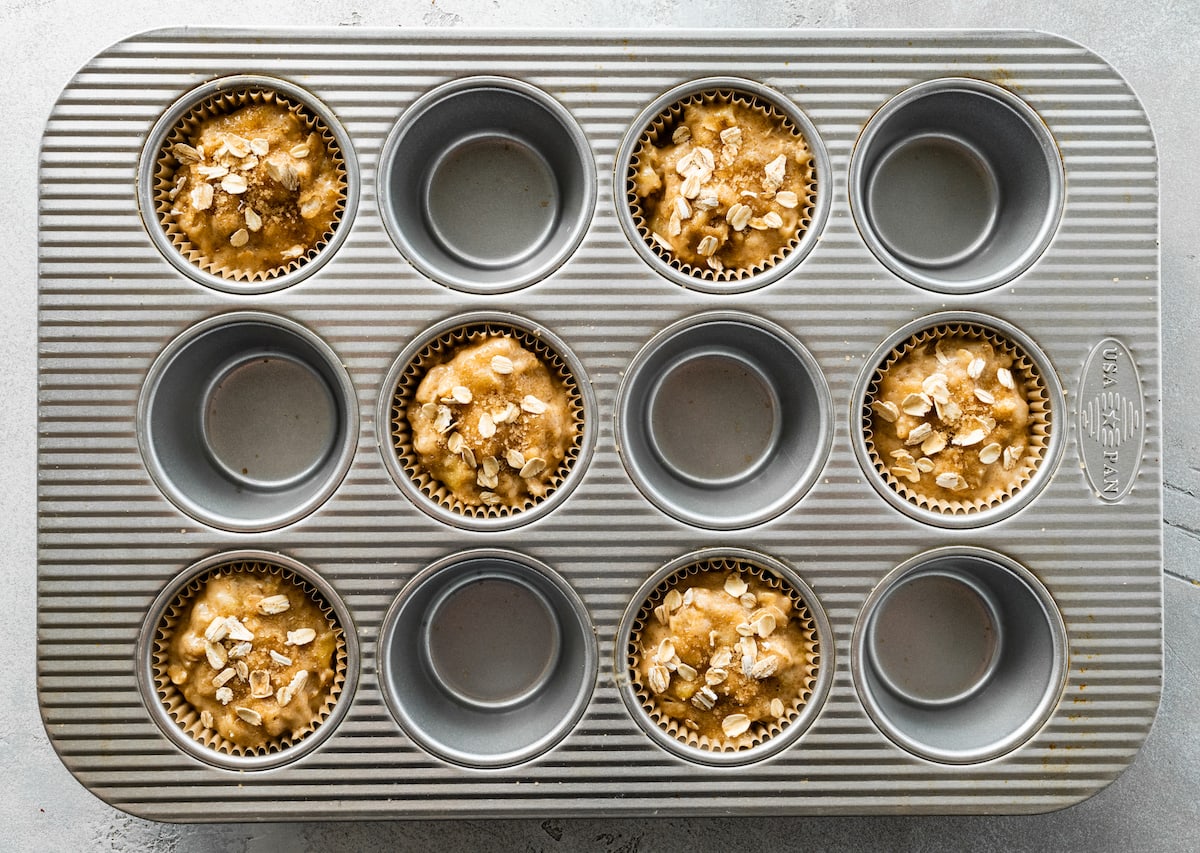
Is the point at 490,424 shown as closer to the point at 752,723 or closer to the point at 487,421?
the point at 487,421

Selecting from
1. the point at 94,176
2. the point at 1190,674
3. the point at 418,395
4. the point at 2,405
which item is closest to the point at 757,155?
the point at 418,395

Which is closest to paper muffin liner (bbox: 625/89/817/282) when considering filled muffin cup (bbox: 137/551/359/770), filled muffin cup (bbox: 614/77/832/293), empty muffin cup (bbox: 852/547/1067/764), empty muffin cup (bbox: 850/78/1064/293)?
filled muffin cup (bbox: 614/77/832/293)

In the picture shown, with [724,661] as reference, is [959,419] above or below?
above

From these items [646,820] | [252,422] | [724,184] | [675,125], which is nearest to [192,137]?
[252,422]

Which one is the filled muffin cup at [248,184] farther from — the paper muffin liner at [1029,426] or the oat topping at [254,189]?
the paper muffin liner at [1029,426]

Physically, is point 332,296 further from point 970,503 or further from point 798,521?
point 970,503

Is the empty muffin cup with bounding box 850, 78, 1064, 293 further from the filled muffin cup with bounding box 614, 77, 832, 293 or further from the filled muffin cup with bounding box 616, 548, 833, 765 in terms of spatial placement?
the filled muffin cup with bounding box 616, 548, 833, 765

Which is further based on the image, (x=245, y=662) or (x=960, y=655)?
(x=960, y=655)
